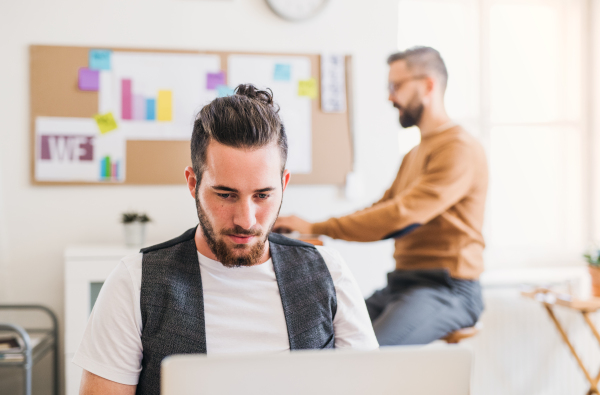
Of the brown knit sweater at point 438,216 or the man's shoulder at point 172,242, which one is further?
the brown knit sweater at point 438,216

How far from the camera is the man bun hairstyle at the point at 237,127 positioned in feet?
3.44

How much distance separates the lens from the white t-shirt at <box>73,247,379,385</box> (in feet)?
3.10

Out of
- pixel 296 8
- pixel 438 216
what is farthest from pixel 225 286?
pixel 296 8

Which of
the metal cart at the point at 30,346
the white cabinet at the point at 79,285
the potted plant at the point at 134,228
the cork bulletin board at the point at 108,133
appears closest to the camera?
the metal cart at the point at 30,346

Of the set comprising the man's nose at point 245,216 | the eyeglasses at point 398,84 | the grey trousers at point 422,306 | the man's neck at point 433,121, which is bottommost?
the grey trousers at point 422,306

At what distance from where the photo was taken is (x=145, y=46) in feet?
8.27

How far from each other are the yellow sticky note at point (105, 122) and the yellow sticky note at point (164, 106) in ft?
0.73

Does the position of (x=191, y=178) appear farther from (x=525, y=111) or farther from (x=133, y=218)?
(x=525, y=111)

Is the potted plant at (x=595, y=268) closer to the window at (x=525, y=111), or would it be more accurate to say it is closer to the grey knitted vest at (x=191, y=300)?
the window at (x=525, y=111)

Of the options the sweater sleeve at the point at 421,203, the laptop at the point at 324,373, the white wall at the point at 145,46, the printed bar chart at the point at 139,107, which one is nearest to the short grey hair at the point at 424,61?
the sweater sleeve at the point at 421,203

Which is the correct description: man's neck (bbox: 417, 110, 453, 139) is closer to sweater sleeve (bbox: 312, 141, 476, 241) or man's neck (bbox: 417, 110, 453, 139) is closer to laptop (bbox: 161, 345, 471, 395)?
sweater sleeve (bbox: 312, 141, 476, 241)

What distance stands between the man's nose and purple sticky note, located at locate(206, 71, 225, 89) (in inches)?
65.0

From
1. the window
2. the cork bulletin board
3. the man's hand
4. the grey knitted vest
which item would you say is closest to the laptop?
the grey knitted vest

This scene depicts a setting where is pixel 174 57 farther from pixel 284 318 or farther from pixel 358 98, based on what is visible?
pixel 284 318
